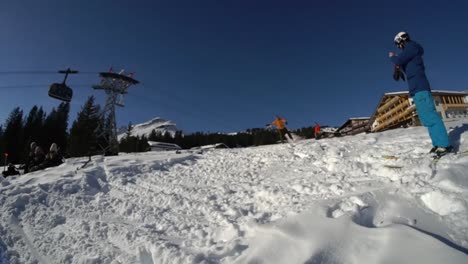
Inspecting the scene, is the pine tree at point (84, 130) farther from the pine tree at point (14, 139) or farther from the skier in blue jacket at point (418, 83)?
the skier in blue jacket at point (418, 83)

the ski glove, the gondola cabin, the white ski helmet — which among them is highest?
the gondola cabin

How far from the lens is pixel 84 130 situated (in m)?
55.5

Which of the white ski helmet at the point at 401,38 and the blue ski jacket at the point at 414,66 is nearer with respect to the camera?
the blue ski jacket at the point at 414,66

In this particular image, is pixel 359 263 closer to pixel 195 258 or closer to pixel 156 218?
pixel 195 258

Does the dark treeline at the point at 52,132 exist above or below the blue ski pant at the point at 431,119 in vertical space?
above

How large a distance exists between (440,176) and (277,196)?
248 centimetres

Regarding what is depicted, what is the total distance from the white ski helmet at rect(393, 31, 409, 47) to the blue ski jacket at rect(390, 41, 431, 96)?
0.15 metres

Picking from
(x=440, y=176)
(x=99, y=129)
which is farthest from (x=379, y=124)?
(x=440, y=176)

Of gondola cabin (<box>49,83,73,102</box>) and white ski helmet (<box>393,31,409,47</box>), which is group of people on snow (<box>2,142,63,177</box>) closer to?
gondola cabin (<box>49,83,73,102</box>)

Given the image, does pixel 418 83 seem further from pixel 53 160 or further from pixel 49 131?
pixel 49 131

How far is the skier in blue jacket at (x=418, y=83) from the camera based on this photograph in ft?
16.2

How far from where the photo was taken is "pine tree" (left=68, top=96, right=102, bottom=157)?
168ft

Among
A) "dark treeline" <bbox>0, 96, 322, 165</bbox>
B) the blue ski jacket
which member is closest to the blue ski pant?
the blue ski jacket

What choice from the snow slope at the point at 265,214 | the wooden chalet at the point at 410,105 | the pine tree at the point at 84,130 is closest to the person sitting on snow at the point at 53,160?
the snow slope at the point at 265,214
